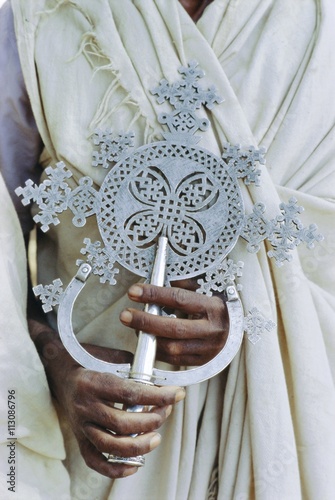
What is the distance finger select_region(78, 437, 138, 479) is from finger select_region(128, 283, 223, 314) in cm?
18

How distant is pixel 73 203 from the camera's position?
97cm

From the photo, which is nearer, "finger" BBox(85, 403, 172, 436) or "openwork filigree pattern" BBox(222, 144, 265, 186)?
"finger" BBox(85, 403, 172, 436)

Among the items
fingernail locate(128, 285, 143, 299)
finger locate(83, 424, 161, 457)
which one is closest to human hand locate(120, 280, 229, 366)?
fingernail locate(128, 285, 143, 299)

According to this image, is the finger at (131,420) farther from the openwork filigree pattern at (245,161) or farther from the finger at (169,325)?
the openwork filigree pattern at (245,161)

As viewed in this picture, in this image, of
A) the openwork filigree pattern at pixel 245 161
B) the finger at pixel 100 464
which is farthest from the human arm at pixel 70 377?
the openwork filigree pattern at pixel 245 161

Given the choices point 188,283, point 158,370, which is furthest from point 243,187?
point 158,370

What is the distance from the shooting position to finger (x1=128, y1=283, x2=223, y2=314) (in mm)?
919

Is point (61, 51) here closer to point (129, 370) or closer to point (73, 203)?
point (73, 203)

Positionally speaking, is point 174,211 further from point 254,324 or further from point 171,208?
point 254,324

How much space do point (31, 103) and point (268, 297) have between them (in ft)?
1.27

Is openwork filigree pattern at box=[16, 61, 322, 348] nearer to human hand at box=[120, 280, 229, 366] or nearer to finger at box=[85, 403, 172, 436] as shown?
human hand at box=[120, 280, 229, 366]

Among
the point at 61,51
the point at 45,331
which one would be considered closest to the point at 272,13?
the point at 61,51

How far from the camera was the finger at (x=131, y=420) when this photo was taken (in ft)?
2.92

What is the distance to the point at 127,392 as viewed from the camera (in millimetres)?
890
